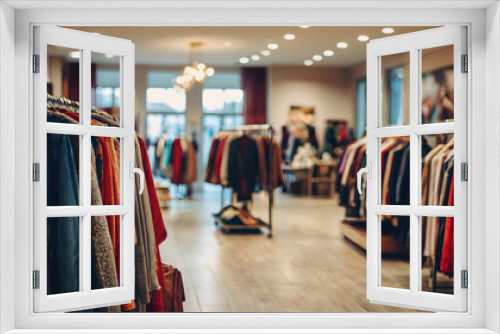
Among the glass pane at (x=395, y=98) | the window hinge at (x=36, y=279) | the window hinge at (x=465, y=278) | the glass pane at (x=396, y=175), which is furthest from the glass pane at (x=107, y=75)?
the glass pane at (x=395, y=98)

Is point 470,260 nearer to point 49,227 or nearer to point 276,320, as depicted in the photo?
point 276,320

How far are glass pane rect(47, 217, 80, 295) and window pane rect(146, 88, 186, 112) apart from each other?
1084 centimetres

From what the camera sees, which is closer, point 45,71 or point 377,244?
point 45,71

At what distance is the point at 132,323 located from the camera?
A: 238cm

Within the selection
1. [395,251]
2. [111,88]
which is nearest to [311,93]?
[111,88]

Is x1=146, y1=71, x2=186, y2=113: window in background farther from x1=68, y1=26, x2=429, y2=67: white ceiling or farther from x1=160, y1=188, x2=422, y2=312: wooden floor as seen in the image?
x1=160, y1=188, x2=422, y2=312: wooden floor

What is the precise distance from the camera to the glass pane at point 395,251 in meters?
4.87

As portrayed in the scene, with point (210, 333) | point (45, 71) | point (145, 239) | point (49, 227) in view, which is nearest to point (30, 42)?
point (45, 71)

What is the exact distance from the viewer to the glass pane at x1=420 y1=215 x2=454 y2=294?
3621 millimetres

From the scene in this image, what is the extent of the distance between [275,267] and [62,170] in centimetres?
331

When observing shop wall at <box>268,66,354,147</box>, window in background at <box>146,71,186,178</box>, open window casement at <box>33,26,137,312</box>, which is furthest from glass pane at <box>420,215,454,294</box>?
window in background at <box>146,71,186,178</box>

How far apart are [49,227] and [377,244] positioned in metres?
1.56

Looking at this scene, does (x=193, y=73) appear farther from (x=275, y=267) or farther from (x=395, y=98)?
(x=275, y=267)

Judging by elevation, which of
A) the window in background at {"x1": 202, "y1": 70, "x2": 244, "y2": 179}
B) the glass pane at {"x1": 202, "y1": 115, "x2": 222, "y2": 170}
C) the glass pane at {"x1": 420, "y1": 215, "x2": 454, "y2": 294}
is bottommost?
the glass pane at {"x1": 420, "y1": 215, "x2": 454, "y2": 294}
